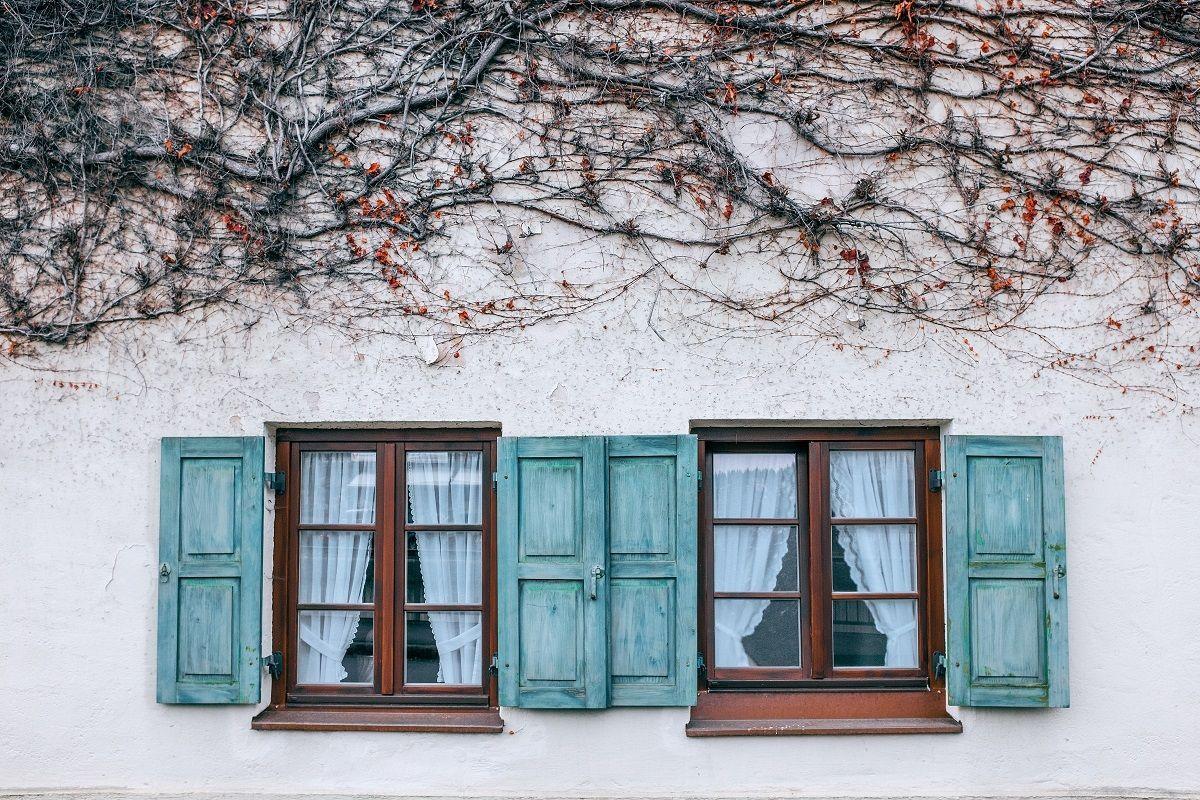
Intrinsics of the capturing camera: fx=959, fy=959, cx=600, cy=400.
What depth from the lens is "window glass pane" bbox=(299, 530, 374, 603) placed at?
14.2ft

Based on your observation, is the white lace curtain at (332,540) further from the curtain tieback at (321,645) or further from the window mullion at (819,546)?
the window mullion at (819,546)

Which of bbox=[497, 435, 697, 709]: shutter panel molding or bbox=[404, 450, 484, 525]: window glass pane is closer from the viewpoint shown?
bbox=[497, 435, 697, 709]: shutter panel molding

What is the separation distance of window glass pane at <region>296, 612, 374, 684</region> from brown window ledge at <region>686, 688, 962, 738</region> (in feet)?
4.85

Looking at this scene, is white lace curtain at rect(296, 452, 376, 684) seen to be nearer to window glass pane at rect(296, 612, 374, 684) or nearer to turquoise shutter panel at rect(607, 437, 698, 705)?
window glass pane at rect(296, 612, 374, 684)

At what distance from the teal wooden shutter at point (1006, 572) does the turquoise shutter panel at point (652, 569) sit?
1.12 meters

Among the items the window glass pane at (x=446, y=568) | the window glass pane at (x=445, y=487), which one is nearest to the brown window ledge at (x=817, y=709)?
the window glass pane at (x=446, y=568)

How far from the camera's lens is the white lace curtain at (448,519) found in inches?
169

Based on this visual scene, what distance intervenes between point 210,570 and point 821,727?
8.86 ft

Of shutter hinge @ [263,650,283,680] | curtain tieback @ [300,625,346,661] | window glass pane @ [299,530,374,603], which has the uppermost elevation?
window glass pane @ [299,530,374,603]

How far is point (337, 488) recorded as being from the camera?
4328 millimetres

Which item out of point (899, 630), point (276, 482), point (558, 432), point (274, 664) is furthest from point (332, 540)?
point (899, 630)

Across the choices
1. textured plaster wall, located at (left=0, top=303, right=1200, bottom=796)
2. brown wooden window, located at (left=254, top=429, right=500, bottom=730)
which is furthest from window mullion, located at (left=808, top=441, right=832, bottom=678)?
brown wooden window, located at (left=254, top=429, right=500, bottom=730)

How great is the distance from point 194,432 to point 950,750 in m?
3.54

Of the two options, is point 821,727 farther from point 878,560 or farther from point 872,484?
point 872,484
